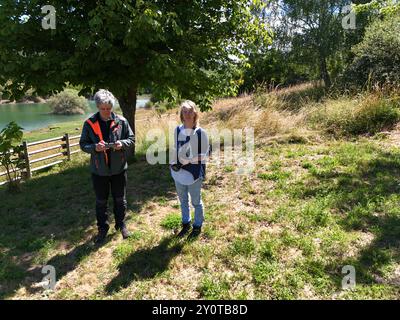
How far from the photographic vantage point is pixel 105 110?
4121 mm

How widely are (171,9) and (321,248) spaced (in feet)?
17.8

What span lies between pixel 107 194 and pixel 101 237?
24.0 inches

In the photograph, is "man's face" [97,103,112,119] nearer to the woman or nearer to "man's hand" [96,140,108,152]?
"man's hand" [96,140,108,152]

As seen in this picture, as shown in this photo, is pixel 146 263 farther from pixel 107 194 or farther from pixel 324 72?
pixel 324 72

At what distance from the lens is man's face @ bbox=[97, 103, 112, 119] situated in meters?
4.06

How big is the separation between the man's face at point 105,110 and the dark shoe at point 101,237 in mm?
1566

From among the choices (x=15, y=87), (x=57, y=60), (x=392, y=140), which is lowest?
(x=392, y=140)

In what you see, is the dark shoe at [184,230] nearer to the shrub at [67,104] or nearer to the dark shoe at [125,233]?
the dark shoe at [125,233]

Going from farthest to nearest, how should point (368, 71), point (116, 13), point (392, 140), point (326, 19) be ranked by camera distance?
point (326, 19) → point (368, 71) → point (392, 140) → point (116, 13)

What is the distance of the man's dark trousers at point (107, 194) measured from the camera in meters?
Result: 4.37

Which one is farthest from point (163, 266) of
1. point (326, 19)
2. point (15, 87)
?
point (326, 19)

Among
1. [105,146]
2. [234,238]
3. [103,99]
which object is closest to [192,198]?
[234,238]

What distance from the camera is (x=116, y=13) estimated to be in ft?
19.6

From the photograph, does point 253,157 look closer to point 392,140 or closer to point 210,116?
point 392,140
